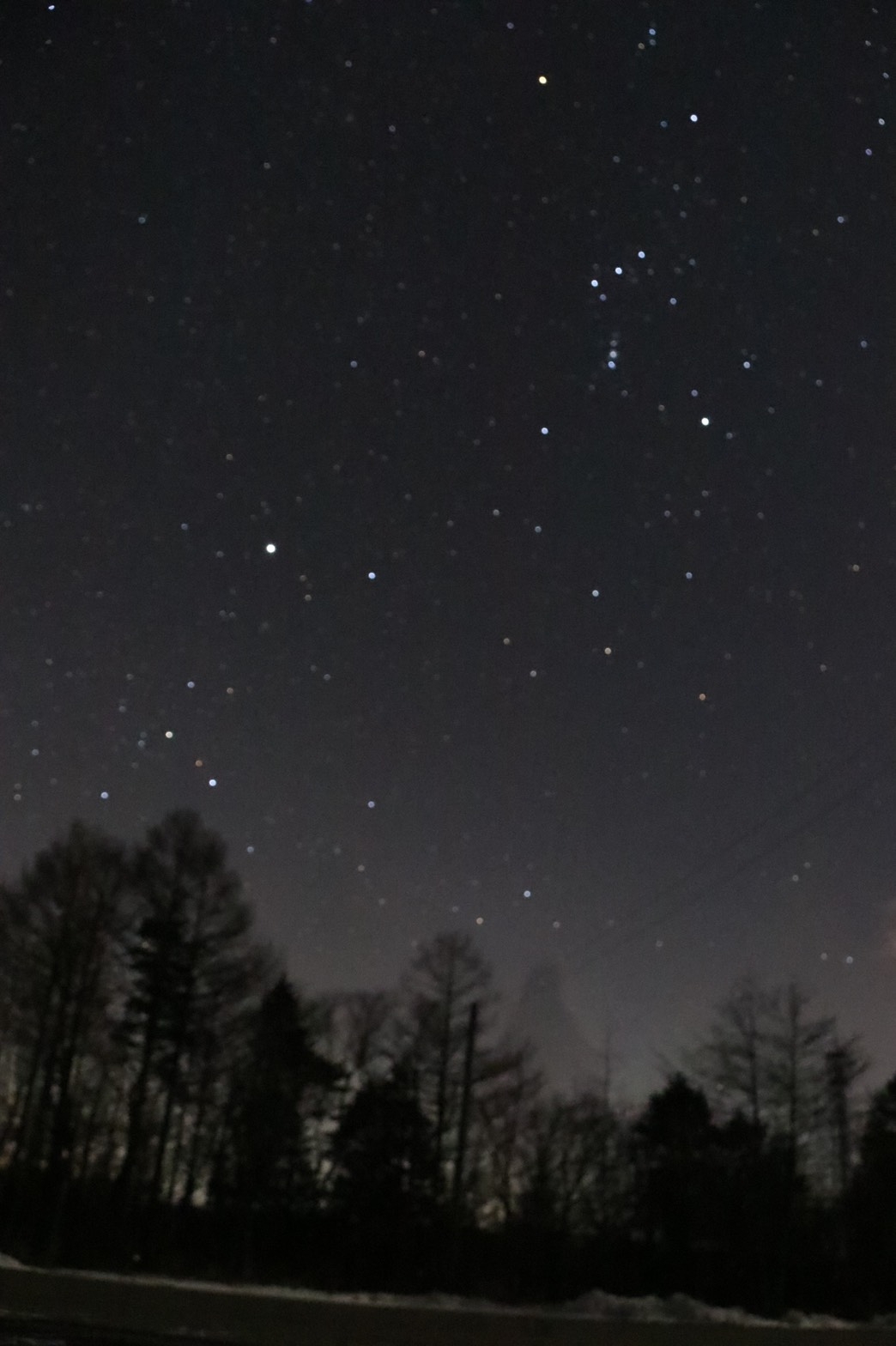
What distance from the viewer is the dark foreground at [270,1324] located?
16391mm

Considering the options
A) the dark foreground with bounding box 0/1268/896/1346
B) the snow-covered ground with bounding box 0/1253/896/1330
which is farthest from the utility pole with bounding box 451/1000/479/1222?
the dark foreground with bounding box 0/1268/896/1346

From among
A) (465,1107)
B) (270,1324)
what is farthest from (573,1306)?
(270,1324)

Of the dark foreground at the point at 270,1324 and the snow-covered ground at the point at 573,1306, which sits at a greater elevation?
the dark foreground at the point at 270,1324

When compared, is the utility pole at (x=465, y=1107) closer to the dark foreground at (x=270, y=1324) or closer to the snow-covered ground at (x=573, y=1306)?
the snow-covered ground at (x=573, y=1306)

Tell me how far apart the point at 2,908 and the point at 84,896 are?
2.70 meters

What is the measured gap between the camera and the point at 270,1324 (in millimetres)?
19219

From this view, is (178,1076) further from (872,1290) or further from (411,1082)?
(872,1290)

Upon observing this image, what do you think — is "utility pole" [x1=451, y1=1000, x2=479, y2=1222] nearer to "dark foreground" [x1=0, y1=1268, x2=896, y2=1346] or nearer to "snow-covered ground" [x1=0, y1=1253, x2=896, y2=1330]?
"snow-covered ground" [x1=0, y1=1253, x2=896, y2=1330]

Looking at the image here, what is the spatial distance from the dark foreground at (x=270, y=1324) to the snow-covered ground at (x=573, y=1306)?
1.01ft

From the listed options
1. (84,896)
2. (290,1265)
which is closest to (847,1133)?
(290,1265)

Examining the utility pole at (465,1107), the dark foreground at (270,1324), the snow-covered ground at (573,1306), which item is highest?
the utility pole at (465,1107)

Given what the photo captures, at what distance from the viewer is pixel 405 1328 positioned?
20.4 meters

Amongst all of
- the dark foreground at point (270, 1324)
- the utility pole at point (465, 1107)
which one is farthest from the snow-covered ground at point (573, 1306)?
the utility pole at point (465, 1107)

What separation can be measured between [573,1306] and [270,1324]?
1369 centimetres
